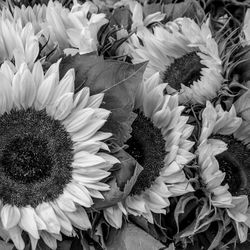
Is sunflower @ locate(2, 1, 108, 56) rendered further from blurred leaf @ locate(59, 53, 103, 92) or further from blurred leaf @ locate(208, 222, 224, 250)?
blurred leaf @ locate(208, 222, 224, 250)

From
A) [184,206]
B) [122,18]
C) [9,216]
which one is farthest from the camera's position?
[122,18]

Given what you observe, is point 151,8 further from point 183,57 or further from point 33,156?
point 33,156

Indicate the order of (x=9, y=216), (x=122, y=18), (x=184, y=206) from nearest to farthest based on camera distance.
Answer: (x=9, y=216), (x=184, y=206), (x=122, y=18)

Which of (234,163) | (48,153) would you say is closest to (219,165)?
(234,163)

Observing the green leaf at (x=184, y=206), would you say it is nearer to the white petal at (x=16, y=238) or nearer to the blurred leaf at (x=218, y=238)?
the blurred leaf at (x=218, y=238)

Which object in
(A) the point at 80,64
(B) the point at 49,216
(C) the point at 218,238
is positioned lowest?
(C) the point at 218,238

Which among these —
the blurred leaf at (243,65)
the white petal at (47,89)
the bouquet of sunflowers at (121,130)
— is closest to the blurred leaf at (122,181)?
the bouquet of sunflowers at (121,130)

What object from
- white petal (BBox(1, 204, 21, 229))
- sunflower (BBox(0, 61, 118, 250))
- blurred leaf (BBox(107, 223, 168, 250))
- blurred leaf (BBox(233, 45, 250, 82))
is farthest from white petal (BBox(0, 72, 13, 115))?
blurred leaf (BBox(233, 45, 250, 82))
